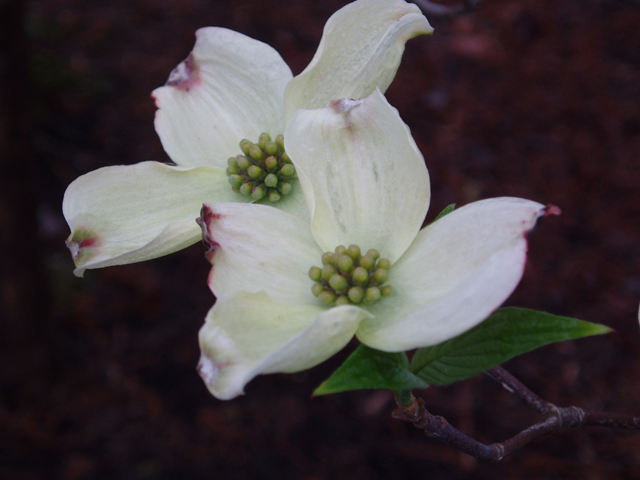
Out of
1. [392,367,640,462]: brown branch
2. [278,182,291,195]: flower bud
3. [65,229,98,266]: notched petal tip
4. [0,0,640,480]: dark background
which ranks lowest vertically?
[0,0,640,480]: dark background

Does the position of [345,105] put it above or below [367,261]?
above

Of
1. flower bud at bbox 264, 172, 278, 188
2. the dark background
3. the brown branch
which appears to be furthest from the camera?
the dark background

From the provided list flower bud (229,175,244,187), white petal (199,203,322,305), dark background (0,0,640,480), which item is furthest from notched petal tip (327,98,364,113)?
dark background (0,0,640,480)

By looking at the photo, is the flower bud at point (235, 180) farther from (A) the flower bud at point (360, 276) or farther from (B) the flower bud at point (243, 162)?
(A) the flower bud at point (360, 276)

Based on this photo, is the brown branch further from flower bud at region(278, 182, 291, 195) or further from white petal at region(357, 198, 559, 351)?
flower bud at region(278, 182, 291, 195)

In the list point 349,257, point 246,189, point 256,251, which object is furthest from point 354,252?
point 246,189

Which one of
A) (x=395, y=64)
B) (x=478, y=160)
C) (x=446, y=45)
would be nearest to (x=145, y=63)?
(x=446, y=45)

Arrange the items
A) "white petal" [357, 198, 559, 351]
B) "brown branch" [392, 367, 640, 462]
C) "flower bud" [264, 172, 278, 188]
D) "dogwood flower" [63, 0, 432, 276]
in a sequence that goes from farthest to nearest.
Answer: "flower bud" [264, 172, 278, 188] → "dogwood flower" [63, 0, 432, 276] → "brown branch" [392, 367, 640, 462] → "white petal" [357, 198, 559, 351]

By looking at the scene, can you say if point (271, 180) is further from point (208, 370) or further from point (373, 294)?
point (208, 370)

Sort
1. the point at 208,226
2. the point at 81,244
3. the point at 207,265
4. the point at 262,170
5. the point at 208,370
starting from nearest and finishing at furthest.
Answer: the point at 208,370 < the point at 208,226 < the point at 81,244 < the point at 262,170 < the point at 207,265
